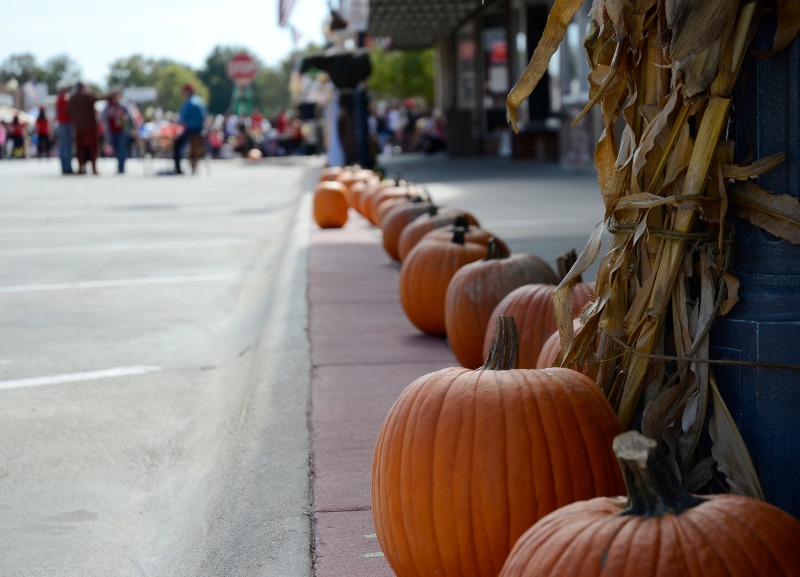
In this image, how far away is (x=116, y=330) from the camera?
6484 mm

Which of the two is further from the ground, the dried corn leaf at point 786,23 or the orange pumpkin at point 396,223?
the dried corn leaf at point 786,23

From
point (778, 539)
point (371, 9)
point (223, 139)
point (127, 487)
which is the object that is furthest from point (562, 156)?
point (223, 139)

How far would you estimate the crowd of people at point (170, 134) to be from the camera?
1099 inches

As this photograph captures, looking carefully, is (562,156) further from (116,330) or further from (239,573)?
(239,573)

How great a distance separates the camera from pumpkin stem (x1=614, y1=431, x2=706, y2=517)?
5.72 feet

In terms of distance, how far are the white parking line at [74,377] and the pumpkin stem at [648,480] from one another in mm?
3762

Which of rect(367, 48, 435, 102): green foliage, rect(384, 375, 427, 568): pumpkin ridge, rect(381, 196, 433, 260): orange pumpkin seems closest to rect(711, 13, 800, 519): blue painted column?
rect(384, 375, 427, 568): pumpkin ridge

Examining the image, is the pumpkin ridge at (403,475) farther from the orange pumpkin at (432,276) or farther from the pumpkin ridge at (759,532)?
the orange pumpkin at (432,276)

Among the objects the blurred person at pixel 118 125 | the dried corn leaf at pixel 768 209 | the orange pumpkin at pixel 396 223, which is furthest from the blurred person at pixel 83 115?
the dried corn leaf at pixel 768 209

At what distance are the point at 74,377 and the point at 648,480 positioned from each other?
12.8 ft

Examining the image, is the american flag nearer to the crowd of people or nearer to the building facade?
the crowd of people

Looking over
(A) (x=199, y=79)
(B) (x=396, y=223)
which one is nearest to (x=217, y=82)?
(A) (x=199, y=79)

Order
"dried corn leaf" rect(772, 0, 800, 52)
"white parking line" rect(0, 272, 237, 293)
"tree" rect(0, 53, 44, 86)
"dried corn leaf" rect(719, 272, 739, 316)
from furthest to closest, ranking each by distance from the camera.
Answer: "tree" rect(0, 53, 44, 86) → "white parking line" rect(0, 272, 237, 293) → "dried corn leaf" rect(719, 272, 739, 316) → "dried corn leaf" rect(772, 0, 800, 52)

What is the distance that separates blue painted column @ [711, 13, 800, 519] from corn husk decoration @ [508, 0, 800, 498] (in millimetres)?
37
